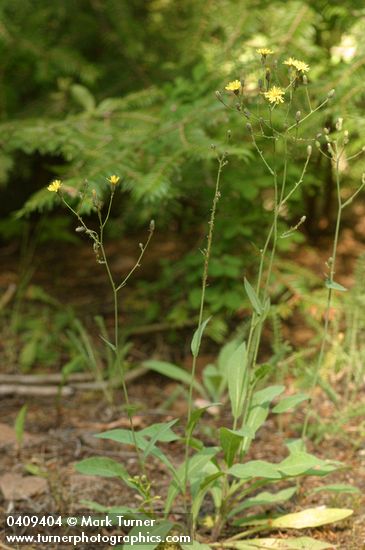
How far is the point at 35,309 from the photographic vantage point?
359cm

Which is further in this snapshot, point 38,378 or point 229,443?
point 38,378

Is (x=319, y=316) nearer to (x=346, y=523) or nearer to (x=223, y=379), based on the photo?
(x=223, y=379)

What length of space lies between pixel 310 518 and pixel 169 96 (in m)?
1.75

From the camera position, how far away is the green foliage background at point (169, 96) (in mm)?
2539

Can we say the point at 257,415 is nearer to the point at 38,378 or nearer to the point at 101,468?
the point at 101,468

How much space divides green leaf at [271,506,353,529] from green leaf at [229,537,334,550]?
5 centimetres

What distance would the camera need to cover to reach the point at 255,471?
176 centimetres

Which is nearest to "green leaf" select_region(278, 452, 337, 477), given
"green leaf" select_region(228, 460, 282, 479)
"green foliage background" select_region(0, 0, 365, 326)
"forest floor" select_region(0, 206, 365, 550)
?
"green leaf" select_region(228, 460, 282, 479)

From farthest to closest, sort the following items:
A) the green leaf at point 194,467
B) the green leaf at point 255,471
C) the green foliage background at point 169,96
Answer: the green foliage background at point 169,96 < the green leaf at point 194,467 < the green leaf at point 255,471

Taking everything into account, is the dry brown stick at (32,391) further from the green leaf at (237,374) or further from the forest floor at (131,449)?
the green leaf at (237,374)

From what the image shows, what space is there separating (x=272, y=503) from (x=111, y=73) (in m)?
2.26

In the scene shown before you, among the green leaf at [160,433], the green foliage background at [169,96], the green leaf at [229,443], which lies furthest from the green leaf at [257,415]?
the green foliage background at [169,96]

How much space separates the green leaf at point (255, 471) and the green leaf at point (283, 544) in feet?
0.70

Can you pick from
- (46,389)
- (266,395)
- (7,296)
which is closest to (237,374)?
(266,395)
